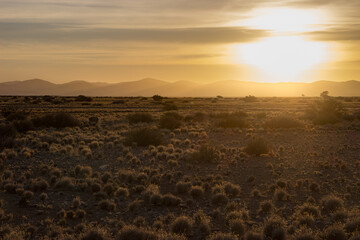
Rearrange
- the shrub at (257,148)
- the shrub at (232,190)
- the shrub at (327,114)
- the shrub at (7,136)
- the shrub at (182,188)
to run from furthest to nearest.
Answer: the shrub at (327,114) → the shrub at (7,136) → the shrub at (257,148) → the shrub at (182,188) → the shrub at (232,190)

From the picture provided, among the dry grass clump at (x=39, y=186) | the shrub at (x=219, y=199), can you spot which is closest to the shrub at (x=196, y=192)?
the shrub at (x=219, y=199)

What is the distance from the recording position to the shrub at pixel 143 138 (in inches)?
996

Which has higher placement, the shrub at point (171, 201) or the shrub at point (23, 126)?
the shrub at point (23, 126)

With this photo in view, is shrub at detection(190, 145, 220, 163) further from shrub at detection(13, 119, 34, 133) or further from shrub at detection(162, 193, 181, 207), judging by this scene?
shrub at detection(13, 119, 34, 133)

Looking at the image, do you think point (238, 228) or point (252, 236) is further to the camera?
point (238, 228)

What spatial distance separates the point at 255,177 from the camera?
53.3 feet

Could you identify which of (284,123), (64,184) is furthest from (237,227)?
(284,123)

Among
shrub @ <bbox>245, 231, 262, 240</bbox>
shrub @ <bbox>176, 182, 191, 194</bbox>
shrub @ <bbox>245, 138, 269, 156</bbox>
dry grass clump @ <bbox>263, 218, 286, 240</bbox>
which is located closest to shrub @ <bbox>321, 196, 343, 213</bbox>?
dry grass clump @ <bbox>263, 218, 286, 240</bbox>

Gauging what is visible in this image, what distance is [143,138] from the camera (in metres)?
25.5

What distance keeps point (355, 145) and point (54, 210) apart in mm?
20808

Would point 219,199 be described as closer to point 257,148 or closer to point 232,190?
point 232,190

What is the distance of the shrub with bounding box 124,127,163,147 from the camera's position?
83.0ft

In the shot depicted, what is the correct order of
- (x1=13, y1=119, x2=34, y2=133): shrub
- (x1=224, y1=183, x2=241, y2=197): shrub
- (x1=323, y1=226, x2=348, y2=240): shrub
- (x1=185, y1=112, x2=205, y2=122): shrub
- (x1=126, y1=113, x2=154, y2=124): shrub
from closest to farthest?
(x1=323, y1=226, x2=348, y2=240): shrub < (x1=224, y1=183, x2=241, y2=197): shrub < (x1=13, y1=119, x2=34, y2=133): shrub < (x1=126, y1=113, x2=154, y2=124): shrub < (x1=185, y1=112, x2=205, y2=122): shrub

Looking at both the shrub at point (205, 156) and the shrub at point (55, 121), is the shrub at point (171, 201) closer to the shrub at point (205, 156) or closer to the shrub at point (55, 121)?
the shrub at point (205, 156)
